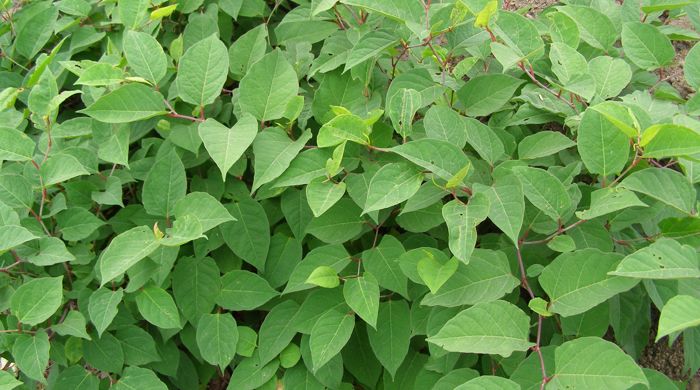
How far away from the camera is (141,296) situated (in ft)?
4.16

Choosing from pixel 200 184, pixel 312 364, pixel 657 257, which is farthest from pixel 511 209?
pixel 200 184

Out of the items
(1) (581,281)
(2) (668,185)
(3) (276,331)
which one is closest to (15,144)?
(3) (276,331)

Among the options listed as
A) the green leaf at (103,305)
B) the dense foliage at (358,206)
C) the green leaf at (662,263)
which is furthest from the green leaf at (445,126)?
the green leaf at (103,305)

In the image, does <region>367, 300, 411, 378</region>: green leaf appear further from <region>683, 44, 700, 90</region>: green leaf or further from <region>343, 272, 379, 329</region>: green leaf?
<region>683, 44, 700, 90</region>: green leaf

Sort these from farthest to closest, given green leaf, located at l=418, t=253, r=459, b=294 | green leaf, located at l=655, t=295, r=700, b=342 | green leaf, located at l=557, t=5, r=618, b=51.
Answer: green leaf, located at l=557, t=5, r=618, b=51 → green leaf, located at l=418, t=253, r=459, b=294 → green leaf, located at l=655, t=295, r=700, b=342

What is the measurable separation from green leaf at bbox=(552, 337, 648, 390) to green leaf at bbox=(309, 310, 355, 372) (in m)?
0.38

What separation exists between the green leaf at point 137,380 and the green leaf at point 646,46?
1.14 metres

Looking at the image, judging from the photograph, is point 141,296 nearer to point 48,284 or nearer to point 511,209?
point 48,284

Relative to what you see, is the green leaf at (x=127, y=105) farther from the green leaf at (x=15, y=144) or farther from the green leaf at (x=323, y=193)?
the green leaf at (x=323, y=193)

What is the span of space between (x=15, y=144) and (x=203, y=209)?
429mm

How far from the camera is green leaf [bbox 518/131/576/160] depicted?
4.13ft

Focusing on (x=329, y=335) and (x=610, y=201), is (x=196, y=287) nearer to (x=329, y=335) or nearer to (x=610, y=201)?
(x=329, y=335)

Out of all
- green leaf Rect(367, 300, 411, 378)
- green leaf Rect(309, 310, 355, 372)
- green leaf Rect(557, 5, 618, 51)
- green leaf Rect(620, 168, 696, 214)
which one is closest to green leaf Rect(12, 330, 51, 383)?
green leaf Rect(309, 310, 355, 372)

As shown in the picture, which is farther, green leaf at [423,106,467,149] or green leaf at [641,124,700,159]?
green leaf at [423,106,467,149]
